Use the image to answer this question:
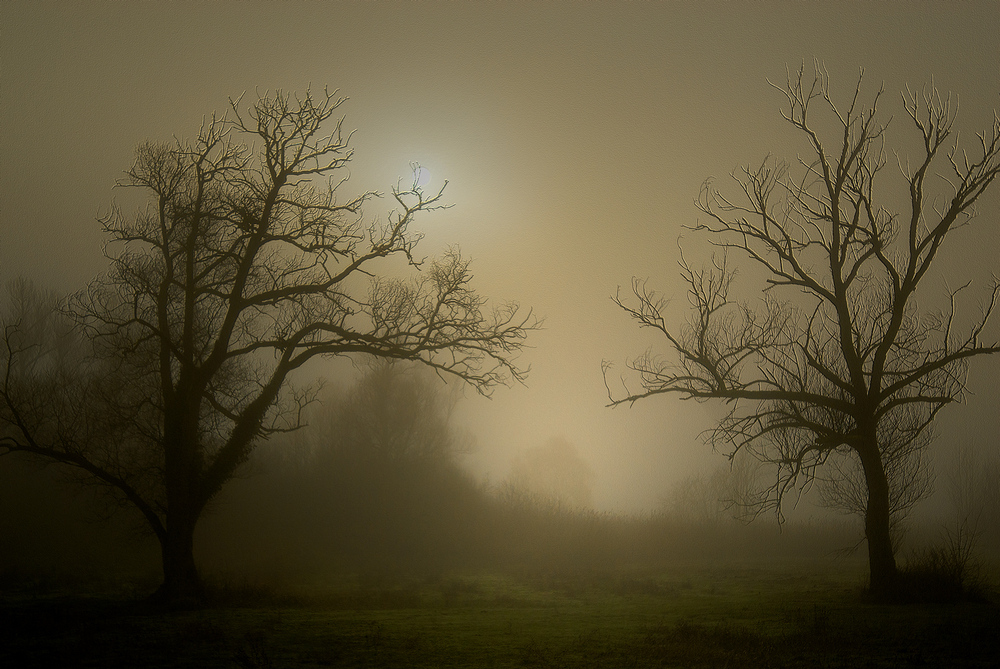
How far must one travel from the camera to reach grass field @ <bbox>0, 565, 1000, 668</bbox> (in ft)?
30.3

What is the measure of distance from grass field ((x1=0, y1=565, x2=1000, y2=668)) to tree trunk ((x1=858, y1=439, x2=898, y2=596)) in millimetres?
684

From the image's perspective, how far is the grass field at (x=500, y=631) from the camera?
9242mm

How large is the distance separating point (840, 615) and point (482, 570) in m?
19.4

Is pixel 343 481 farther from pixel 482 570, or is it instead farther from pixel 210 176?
pixel 210 176

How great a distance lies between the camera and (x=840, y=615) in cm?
1270

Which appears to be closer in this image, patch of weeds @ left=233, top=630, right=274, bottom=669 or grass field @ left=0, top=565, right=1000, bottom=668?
patch of weeds @ left=233, top=630, right=274, bottom=669

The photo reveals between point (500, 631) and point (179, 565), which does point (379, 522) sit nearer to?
point (179, 565)

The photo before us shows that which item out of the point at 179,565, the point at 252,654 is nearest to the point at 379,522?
the point at 179,565

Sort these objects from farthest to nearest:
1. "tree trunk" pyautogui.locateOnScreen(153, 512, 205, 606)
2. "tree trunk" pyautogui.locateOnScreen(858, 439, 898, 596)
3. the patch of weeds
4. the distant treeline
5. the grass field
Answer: the distant treeline < "tree trunk" pyautogui.locateOnScreen(153, 512, 205, 606) < "tree trunk" pyautogui.locateOnScreen(858, 439, 898, 596) < the grass field < the patch of weeds

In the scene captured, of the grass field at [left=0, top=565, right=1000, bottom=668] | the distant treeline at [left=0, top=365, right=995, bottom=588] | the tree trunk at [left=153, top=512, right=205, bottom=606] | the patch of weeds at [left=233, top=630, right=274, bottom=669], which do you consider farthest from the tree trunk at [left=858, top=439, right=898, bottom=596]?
the tree trunk at [left=153, top=512, right=205, bottom=606]

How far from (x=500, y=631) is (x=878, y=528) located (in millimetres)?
9270

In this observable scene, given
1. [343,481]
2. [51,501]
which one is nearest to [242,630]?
[51,501]

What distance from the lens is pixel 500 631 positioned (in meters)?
11.9

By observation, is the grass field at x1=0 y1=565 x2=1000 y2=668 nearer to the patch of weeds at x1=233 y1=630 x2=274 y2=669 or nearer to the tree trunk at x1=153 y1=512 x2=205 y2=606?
the patch of weeds at x1=233 y1=630 x2=274 y2=669
